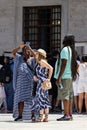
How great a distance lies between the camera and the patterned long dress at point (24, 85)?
13.1 metres

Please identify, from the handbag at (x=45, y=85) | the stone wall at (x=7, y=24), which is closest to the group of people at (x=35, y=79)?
the handbag at (x=45, y=85)

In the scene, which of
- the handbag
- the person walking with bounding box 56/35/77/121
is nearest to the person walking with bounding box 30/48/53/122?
the handbag

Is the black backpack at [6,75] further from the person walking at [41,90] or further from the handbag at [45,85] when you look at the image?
the handbag at [45,85]

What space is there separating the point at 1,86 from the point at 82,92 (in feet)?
9.18

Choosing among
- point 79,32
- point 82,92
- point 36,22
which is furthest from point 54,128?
point 36,22

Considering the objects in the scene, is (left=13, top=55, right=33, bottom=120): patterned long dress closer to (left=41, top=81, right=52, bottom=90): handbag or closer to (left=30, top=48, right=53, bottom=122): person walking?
(left=30, top=48, right=53, bottom=122): person walking

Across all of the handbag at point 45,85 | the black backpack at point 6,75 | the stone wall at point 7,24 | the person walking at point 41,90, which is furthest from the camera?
the stone wall at point 7,24

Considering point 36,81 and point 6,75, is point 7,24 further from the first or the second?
point 36,81

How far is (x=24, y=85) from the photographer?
13.1 metres

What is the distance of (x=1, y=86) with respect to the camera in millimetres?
18406

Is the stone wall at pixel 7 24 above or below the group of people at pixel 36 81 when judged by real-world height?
above

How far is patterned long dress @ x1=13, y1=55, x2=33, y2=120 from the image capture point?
13.1 m

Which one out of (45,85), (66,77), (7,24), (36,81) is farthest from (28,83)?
(7,24)

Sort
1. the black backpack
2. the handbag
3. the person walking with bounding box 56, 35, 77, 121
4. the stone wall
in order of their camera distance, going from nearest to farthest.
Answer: the handbag → the person walking with bounding box 56, 35, 77, 121 → the black backpack → the stone wall
